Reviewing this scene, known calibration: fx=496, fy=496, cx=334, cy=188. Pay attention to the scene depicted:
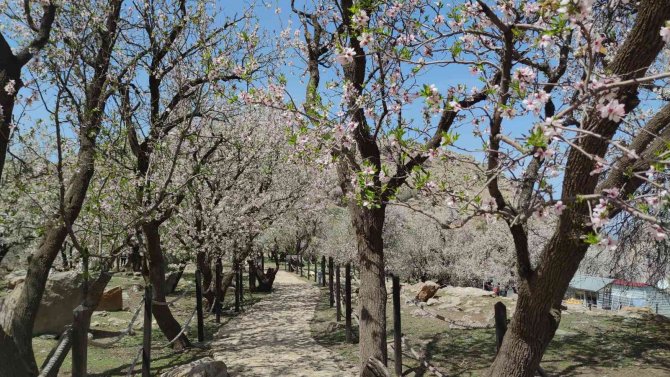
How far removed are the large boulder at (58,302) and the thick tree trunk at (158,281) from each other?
129 inches

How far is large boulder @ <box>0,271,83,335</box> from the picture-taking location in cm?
1187

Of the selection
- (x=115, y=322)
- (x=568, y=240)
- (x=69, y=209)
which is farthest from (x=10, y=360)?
(x=115, y=322)

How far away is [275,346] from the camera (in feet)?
36.6

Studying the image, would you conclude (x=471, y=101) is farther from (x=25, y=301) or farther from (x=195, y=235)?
(x=195, y=235)

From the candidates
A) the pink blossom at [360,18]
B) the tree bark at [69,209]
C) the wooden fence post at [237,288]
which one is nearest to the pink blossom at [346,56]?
the pink blossom at [360,18]

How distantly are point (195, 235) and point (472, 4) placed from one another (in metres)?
9.98

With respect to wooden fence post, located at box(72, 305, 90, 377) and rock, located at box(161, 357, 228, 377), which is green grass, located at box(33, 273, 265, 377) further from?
wooden fence post, located at box(72, 305, 90, 377)

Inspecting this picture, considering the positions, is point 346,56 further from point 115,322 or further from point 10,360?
point 115,322

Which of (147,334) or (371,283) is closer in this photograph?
(371,283)

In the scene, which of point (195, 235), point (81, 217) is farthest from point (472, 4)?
point (195, 235)

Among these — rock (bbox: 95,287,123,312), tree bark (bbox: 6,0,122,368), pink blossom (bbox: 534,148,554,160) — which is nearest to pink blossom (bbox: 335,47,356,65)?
pink blossom (bbox: 534,148,554,160)

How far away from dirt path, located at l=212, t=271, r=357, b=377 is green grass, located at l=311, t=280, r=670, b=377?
544 millimetres

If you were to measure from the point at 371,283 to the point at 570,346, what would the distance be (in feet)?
12.8

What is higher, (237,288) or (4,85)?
(4,85)
